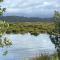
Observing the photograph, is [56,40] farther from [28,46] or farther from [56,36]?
[28,46]

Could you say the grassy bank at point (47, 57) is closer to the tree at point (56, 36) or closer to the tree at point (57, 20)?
the tree at point (56, 36)

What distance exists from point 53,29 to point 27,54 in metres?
0.95

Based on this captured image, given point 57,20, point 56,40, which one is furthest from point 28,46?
point 57,20

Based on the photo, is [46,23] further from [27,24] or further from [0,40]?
[0,40]

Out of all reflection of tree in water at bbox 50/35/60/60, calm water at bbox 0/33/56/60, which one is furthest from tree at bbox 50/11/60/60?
calm water at bbox 0/33/56/60

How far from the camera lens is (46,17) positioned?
663 centimetres

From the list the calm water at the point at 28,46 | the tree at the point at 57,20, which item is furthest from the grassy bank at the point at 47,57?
the tree at the point at 57,20

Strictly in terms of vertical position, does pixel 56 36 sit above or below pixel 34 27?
below

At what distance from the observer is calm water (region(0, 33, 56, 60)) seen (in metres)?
6.43

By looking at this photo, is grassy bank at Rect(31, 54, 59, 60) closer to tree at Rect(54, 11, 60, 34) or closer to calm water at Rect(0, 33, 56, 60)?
calm water at Rect(0, 33, 56, 60)

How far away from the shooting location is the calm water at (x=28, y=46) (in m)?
6.43

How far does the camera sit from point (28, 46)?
6660 millimetres

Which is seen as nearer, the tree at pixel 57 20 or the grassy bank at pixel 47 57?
the grassy bank at pixel 47 57

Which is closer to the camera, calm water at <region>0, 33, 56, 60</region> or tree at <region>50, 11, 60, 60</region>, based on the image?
calm water at <region>0, 33, 56, 60</region>
